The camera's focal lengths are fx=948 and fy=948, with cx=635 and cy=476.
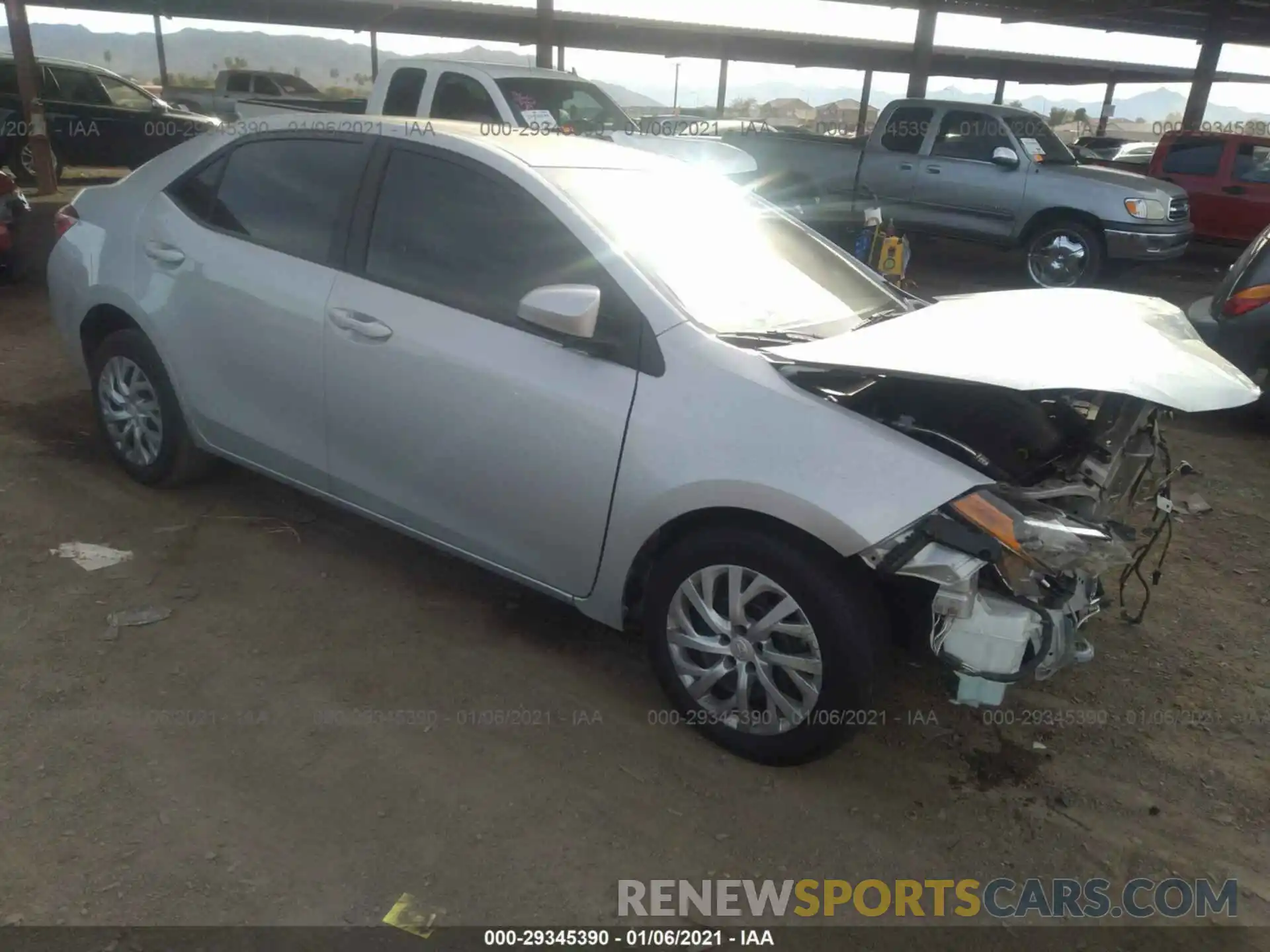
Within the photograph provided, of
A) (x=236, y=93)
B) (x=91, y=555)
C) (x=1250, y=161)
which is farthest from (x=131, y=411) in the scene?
(x=236, y=93)

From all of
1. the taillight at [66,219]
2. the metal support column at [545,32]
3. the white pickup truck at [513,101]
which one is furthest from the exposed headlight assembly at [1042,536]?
the metal support column at [545,32]

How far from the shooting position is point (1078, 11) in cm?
1834

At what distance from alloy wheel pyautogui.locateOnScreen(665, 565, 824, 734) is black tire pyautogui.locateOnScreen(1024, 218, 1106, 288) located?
9.65 m

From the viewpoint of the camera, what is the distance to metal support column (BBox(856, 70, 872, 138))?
86.8ft

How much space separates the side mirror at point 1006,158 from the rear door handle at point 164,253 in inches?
384

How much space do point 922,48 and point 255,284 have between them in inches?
610

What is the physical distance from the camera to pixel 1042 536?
2562 millimetres

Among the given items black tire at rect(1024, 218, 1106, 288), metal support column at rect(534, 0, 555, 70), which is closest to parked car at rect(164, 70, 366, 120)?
metal support column at rect(534, 0, 555, 70)

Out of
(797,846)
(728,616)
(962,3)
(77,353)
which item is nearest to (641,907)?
(797,846)

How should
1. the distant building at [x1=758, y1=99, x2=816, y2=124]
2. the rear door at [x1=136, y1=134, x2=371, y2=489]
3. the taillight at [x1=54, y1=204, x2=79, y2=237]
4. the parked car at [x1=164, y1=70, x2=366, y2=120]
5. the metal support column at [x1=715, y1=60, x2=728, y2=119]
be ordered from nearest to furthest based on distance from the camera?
the rear door at [x1=136, y1=134, x2=371, y2=489] < the taillight at [x1=54, y1=204, x2=79, y2=237] < the parked car at [x1=164, y1=70, x2=366, y2=120] < the metal support column at [x1=715, y1=60, x2=728, y2=119] < the distant building at [x1=758, y1=99, x2=816, y2=124]

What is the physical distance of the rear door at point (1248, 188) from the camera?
12.9 m

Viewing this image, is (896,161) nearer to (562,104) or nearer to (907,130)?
(907,130)

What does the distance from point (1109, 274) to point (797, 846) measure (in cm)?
1049

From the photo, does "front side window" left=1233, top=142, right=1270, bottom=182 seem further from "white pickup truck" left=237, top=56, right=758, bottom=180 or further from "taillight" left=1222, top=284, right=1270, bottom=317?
"taillight" left=1222, top=284, right=1270, bottom=317
